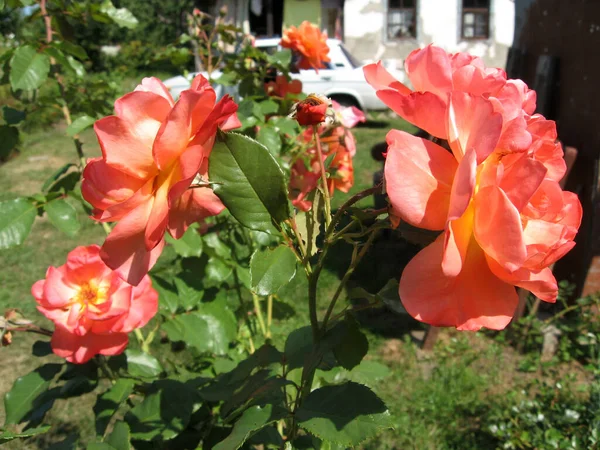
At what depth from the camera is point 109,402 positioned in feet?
3.57

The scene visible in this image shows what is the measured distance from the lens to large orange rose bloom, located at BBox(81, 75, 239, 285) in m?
0.51

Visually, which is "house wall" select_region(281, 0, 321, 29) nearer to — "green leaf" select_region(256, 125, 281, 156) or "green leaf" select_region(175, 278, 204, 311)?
"green leaf" select_region(256, 125, 281, 156)

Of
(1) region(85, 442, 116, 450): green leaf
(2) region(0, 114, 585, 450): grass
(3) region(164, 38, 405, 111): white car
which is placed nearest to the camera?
(1) region(85, 442, 116, 450): green leaf

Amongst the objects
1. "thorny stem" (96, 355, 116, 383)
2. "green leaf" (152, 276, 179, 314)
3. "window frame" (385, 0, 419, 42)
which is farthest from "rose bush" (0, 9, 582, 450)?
"window frame" (385, 0, 419, 42)

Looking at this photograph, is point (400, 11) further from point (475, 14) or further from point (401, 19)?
point (475, 14)

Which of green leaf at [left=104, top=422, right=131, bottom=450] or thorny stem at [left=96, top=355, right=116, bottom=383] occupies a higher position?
green leaf at [left=104, top=422, right=131, bottom=450]

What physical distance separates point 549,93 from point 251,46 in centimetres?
179

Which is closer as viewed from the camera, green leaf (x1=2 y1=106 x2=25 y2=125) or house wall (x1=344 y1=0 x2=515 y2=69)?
green leaf (x1=2 y1=106 x2=25 y2=125)

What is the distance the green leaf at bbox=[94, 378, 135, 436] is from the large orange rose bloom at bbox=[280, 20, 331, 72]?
4.16 feet

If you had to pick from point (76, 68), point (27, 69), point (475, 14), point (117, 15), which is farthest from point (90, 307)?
point (475, 14)

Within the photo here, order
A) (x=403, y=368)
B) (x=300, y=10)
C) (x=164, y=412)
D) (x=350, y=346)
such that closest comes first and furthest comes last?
(x=350, y=346) → (x=164, y=412) → (x=403, y=368) → (x=300, y=10)

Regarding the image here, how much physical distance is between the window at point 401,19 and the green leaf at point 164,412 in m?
10.6

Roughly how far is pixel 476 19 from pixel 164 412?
11167mm

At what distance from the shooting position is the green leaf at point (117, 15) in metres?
1.57
